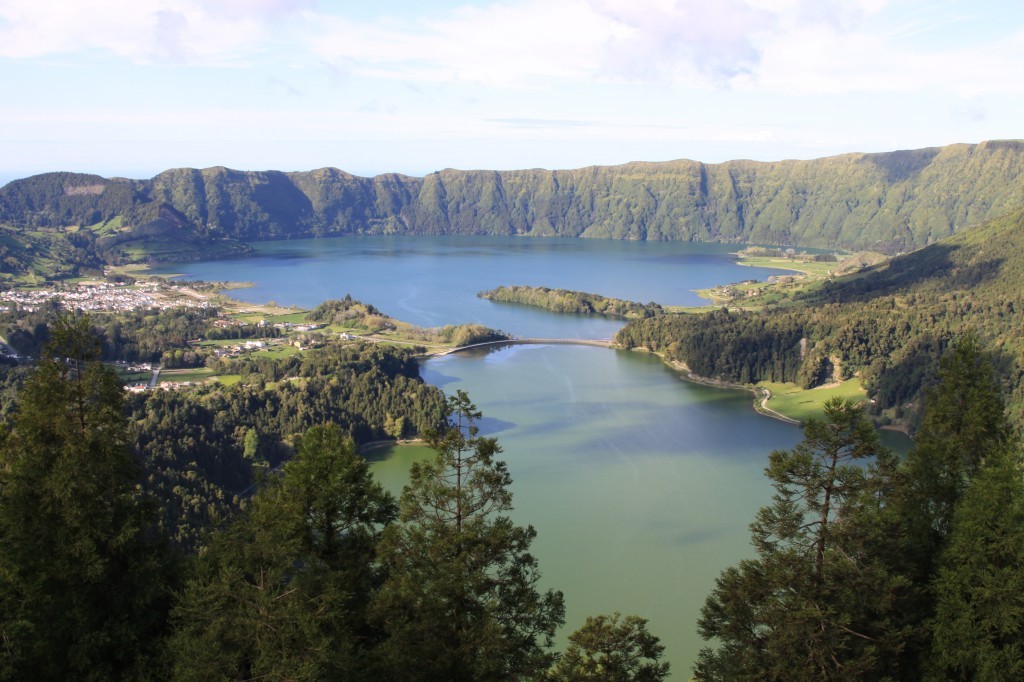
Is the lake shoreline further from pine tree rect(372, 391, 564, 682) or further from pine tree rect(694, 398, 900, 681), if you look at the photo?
pine tree rect(372, 391, 564, 682)

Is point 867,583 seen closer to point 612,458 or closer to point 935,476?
point 935,476

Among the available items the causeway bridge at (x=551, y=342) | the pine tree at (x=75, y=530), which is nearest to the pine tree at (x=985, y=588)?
the pine tree at (x=75, y=530)

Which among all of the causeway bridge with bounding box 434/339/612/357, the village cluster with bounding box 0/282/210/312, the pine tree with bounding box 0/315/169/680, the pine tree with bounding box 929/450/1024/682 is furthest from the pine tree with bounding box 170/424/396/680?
the village cluster with bounding box 0/282/210/312

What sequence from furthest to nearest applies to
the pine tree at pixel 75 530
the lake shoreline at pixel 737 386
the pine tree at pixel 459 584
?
the lake shoreline at pixel 737 386 → the pine tree at pixel 459 584 → the pine tree at pixel 75 530

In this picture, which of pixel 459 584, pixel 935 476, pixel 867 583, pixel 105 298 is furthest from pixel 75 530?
pixel 105 298

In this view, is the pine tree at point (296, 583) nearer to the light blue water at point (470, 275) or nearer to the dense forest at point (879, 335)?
the dense forest at point (879, 335)

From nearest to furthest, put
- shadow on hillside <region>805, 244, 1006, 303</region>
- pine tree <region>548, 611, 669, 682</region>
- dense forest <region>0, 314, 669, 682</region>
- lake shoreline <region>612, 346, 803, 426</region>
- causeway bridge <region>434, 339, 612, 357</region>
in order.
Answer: dense forest <region>0, 314, 669, 682</region>, pine tree <region>548, 611, 669, 682</region>, lake shoreline <region>612, 346, 803, 426</region>, causeway bridge <region>434, 339, 612, 357</region>, shadow on hillside <region>805, 244, 1006, 303</region>

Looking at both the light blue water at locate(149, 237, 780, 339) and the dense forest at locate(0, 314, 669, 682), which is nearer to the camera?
the dense forest at locate(0, 314, 669, 682)
